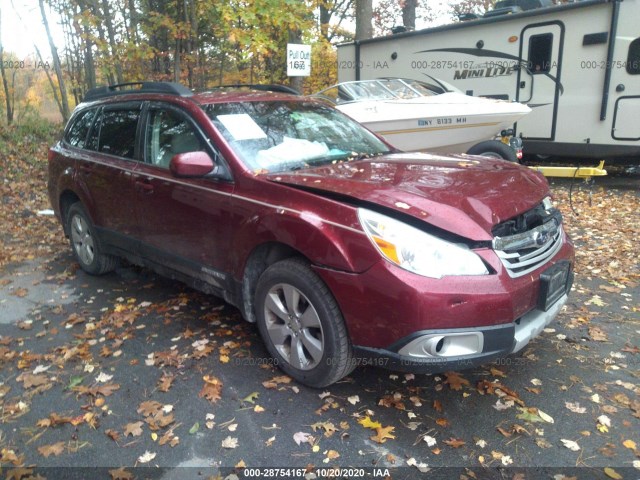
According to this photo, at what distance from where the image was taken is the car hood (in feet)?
9.12

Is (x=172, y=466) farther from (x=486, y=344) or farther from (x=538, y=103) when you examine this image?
(x=538, y=103)

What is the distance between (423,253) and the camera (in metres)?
2.70

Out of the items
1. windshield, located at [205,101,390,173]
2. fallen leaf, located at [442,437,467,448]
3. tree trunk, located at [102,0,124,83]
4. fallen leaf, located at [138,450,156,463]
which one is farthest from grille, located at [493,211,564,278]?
tree trunk, located at [102,0,124,83]

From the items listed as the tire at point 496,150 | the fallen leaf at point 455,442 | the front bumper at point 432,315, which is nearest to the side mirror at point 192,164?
the front bumper at point 432,315

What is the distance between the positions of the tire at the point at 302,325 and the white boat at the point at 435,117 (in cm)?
580

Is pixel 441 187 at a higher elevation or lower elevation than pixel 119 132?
lower

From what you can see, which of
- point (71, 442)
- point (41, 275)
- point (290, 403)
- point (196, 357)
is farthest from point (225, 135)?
point (41, 275)

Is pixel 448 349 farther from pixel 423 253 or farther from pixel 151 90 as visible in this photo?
pixel 151 90

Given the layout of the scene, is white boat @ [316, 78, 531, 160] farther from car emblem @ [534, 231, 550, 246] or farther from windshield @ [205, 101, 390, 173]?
car emblem @ [534, 231, 550, 246]

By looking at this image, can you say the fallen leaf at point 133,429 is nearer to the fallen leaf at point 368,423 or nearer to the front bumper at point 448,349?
the fallen leaf at point 368,423

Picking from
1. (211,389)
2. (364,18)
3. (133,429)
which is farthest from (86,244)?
(364,18)

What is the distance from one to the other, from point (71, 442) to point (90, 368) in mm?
841

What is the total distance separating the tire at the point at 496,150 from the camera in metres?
8.17

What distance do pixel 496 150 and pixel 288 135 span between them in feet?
17.6
